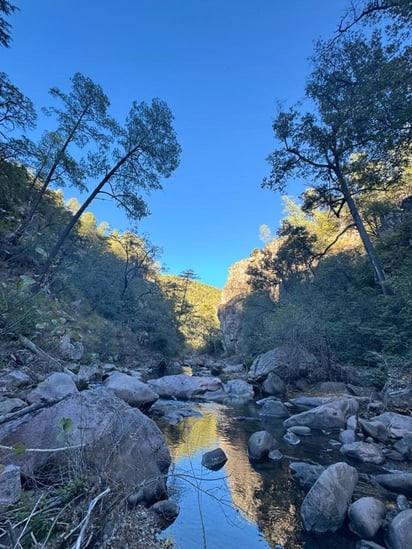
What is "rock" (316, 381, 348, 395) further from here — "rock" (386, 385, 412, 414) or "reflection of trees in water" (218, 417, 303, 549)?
"reflection of trees in water" (218, 417, 303, 549)

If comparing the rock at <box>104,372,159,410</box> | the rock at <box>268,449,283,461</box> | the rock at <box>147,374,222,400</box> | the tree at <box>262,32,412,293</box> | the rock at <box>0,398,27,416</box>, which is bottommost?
the rock at <box>268,449,283,461</box>

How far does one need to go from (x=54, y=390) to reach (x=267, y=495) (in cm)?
380

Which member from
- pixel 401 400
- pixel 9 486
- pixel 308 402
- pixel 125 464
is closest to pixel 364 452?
pixel 401 400

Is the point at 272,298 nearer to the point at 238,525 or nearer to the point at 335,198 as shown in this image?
the point at 335,198

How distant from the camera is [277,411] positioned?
8.59 meters

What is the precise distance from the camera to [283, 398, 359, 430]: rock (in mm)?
7169

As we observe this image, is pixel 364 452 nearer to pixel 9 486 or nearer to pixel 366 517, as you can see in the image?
pixel 366 517

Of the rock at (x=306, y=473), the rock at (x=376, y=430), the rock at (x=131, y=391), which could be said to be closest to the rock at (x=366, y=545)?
the rock at (x=306, y=473)

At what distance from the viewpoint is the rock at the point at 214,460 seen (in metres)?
5.05

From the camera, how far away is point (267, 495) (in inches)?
164

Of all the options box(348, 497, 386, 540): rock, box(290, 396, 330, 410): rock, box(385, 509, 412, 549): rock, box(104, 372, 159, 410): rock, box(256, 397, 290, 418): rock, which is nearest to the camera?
box(385, 509, 412, 549): rock

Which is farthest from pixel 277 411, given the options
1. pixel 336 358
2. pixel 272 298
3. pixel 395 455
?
pixel 272 298

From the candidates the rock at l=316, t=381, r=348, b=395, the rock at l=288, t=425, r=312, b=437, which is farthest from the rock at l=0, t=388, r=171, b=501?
the rock at l=316, t=381, r=348, b=395

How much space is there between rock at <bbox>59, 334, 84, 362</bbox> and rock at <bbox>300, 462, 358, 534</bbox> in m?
7.97
